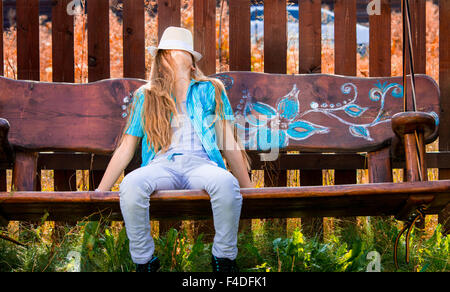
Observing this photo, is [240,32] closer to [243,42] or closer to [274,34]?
[243,42]

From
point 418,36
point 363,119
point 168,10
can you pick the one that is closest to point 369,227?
point 363,119

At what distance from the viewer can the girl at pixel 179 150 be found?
1726 mm

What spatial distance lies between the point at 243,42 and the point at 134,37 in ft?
2.16

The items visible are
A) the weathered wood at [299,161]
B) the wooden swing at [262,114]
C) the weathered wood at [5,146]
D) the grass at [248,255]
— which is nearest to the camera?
the weathered wood at [5,146]

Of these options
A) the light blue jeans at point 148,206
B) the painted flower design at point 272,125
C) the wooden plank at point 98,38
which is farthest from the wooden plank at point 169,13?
the light blue jeans at point 148,206

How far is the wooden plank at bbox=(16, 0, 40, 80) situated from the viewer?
9.22ft

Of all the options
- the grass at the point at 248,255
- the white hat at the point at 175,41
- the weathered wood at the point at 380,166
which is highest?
the white hat at the point at 175,41

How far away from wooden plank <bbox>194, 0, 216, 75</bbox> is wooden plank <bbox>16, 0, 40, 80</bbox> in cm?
97

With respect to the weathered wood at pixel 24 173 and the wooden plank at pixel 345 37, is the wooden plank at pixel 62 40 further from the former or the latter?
the wooden plank at pixel 345 37

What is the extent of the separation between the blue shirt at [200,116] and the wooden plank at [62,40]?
0.86 m

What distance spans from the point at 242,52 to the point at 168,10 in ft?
1.69

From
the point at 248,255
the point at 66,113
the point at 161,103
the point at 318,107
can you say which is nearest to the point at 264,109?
the point at 318,107

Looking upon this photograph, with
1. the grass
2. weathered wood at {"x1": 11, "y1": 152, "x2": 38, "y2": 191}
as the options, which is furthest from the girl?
weathered wood at {"x1": 11, "y1": 152, "x2": 38, "y2": 191}

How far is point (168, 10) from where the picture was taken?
283 centimetres
